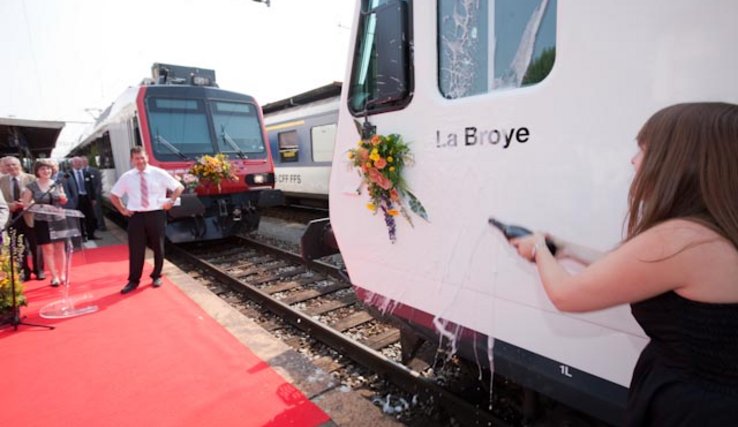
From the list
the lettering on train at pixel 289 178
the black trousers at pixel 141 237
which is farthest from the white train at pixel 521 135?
the lettering on train at pixel 289 178

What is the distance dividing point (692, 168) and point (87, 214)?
10.3m

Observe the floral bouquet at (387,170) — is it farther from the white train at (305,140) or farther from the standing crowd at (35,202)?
the white train at (305,140)

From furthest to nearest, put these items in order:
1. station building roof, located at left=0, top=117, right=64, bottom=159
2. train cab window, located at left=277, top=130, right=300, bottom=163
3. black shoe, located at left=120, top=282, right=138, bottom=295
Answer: train cab window, located at left=277, top=130, right=300, bottom=163
station building roof, located at left=0, top=117, right=64, bottom=159
black shoe, located at left=120, top=282, right=138, bottom=295

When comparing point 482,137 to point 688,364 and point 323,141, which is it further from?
point 323,141

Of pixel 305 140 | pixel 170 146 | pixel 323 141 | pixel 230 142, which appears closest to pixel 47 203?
pixel 170 146

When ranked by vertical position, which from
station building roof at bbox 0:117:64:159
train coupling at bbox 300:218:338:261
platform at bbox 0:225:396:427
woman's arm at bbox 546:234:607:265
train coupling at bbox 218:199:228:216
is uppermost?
station building roof at bbox 0:117:64:159

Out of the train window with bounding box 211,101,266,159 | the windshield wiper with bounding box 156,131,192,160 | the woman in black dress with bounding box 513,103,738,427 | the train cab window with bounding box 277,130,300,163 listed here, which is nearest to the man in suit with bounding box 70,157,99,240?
the windshield wiper with bounding box 156,131,192,160

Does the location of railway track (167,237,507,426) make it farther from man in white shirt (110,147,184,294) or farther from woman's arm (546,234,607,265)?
woman's arm (546,234,607,265)

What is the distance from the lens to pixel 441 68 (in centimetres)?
211

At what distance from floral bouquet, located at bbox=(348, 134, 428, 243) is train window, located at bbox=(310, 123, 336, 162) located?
28.5 ft

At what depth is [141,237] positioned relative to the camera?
5.25 metres

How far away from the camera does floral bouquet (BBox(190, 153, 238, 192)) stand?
288 inches

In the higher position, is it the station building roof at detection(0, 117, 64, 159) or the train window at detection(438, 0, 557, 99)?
the station building roof at detection(0, 117, 64, 159)

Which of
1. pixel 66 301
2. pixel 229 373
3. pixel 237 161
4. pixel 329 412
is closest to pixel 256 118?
pixel 237 161
